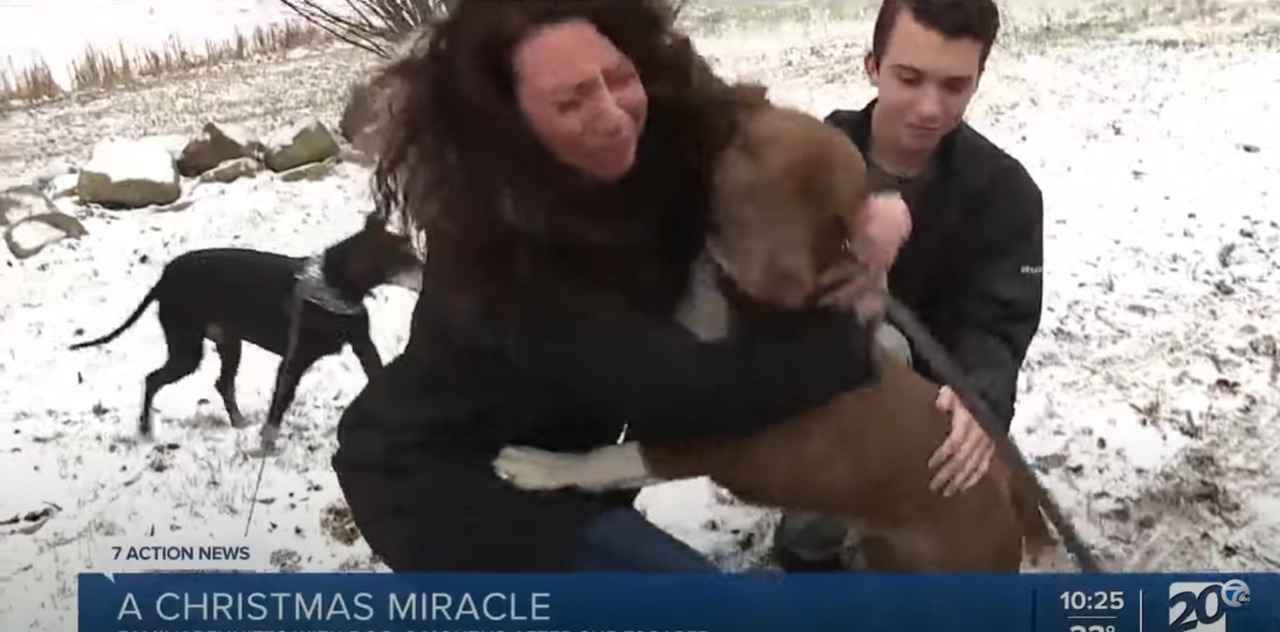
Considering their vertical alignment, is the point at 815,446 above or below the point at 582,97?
below

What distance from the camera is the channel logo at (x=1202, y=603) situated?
1472mm

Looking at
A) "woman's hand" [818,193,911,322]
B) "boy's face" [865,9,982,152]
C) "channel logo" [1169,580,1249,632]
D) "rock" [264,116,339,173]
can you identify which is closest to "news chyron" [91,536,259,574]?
"rock" [264,116,339,173]

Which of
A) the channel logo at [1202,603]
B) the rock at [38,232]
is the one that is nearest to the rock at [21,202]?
the rock at [38,232]

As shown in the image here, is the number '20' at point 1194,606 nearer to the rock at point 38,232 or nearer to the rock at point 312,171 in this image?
the rock at point 312,171

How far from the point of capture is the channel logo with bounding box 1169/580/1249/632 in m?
1.47

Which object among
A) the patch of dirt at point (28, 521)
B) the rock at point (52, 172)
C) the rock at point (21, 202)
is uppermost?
the rock at point (52, 172)

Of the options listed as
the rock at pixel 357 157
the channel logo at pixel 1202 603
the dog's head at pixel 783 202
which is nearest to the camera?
the dog's head at pixel 783 202

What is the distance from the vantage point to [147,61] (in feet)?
4.60

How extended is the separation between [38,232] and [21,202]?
39mm

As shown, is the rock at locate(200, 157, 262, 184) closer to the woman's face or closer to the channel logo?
the woman's face

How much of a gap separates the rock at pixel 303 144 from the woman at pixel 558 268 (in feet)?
0.25

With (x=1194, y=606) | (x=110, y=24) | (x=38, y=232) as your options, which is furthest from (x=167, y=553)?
(x=1194, y=606)

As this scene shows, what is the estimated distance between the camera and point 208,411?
1430mm

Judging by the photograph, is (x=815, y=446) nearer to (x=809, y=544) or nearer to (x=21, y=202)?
(x=809, y=544)
